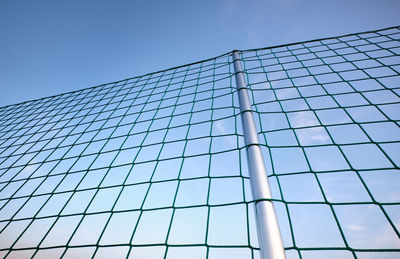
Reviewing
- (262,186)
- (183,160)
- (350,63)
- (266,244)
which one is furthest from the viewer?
(350,63)

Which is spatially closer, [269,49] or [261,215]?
[261,215]

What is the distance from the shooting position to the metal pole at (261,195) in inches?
24.6

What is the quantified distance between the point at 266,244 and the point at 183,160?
0.87 metres

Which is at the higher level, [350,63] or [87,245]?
[350,63]

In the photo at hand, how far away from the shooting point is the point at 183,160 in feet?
4.66

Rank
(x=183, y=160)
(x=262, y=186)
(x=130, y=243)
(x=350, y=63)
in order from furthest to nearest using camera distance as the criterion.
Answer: (x=350, y=63), (x=183, y=160), (x=130, y=243), (x=262, y=186)

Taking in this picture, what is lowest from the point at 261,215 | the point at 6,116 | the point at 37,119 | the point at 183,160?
the point at 261,215

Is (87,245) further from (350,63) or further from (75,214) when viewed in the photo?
(350,63)

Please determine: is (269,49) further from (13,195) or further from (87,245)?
(13,195)

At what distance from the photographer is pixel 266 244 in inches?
25.0

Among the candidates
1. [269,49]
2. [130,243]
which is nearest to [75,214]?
[130,243]

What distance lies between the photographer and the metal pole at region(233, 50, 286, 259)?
0.62m

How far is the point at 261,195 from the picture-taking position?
784 millimetres

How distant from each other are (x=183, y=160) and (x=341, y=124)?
110 cm
